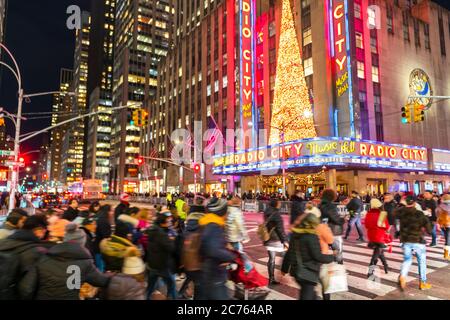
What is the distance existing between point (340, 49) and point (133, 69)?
90022 millimetres

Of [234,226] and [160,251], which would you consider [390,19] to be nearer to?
[234,226]

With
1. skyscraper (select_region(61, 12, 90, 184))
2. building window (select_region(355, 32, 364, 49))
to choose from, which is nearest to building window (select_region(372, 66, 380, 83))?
building window (select_region(355, 32, 364, 49))

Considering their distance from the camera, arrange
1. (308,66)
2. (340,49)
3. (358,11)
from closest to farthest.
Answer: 1. (340,49)
2. (358,11)
3. (308,66)

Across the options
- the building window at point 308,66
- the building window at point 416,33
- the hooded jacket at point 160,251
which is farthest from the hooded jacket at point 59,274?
the building window at point 416,33

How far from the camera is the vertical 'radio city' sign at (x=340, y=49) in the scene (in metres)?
31.7

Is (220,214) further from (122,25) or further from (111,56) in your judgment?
(111,56)

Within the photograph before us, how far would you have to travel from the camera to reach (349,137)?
30188mm

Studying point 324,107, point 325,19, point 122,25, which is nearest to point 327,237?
point 324,107

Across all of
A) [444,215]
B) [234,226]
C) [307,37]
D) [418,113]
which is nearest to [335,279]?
[234,226]

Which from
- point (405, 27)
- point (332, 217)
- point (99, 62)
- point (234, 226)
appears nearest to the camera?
point (234, 226)

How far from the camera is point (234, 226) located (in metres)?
7.26

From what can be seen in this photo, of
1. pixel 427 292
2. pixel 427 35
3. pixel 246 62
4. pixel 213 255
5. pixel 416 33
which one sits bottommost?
pixel 427 292

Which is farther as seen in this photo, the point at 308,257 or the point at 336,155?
the point at 336,155

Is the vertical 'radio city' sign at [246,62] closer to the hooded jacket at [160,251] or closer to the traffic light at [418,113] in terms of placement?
the traffic light at [418,113]
